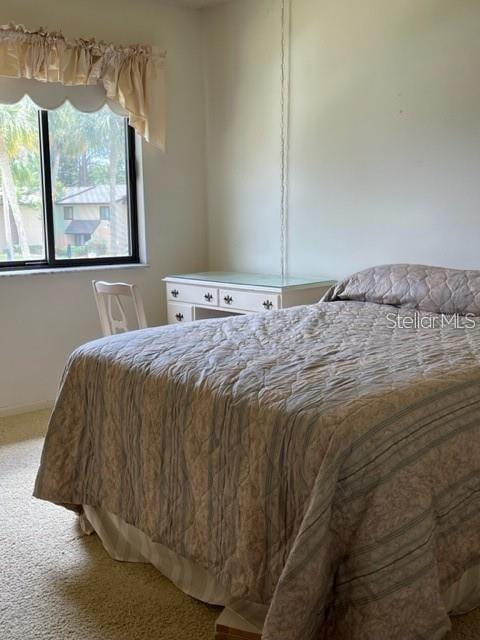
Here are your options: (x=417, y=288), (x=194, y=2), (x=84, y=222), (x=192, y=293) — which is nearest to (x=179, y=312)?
(x=192, y=293)

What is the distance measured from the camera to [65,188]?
3.82m

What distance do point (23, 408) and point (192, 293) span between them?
1224 mm

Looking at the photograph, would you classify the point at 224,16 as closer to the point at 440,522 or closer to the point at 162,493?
the point at 162,493

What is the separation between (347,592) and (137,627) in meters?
0.70

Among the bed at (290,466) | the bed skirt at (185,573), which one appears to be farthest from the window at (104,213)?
the bed skirt at (185,573)

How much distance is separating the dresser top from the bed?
0.99 metres

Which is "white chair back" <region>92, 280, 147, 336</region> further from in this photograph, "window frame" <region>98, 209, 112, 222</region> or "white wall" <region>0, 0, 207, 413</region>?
"window frame" <region>98, 209, 112, 222</region>

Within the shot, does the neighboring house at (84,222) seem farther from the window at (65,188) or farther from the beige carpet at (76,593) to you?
the beige carpet at (76,593)

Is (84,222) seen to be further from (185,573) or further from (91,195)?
(185,573)

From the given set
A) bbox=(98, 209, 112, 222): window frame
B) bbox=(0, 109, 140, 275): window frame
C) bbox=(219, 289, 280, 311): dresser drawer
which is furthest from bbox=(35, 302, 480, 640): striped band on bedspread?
bbox=(98, 209, 112, 222): window frame

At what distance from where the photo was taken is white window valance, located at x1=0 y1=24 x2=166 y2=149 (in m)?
3.36

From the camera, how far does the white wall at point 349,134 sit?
2.95 meters

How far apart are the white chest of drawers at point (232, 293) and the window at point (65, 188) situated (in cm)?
54

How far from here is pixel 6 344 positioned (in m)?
3.61
